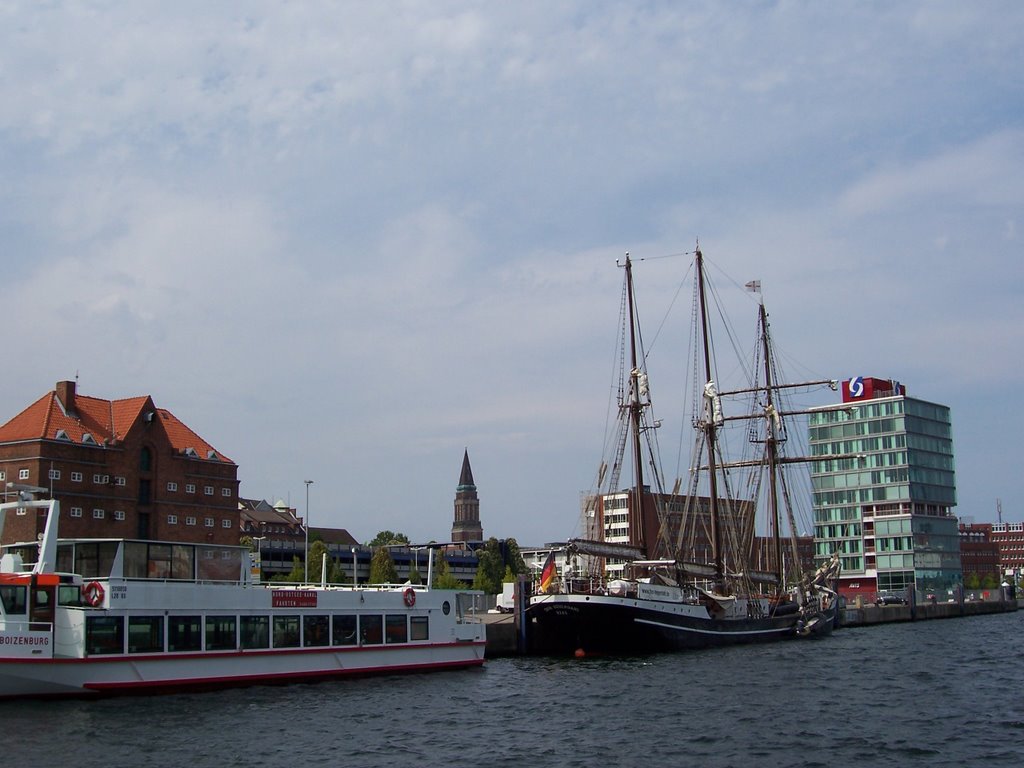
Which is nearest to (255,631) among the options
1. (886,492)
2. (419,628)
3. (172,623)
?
(172,623)

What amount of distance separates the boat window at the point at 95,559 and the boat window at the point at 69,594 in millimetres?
1342

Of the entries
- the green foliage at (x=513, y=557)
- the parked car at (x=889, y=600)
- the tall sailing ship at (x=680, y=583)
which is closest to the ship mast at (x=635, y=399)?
the tall sailing ship at (x=680, y=583)

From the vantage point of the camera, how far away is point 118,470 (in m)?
100

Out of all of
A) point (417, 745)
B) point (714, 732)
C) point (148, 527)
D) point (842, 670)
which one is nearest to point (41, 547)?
point (417, 745)

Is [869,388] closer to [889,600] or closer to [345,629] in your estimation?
[889,600]

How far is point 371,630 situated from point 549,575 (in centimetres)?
1839

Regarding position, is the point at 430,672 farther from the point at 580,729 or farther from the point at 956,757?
the point at 956,757

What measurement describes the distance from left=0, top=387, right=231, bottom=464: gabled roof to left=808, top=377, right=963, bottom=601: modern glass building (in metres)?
88.3

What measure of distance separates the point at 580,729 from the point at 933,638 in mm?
52376

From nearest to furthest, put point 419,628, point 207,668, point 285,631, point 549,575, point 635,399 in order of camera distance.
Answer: point 207,668, point 285,631, point 419,628, point 549,575, point 635,399

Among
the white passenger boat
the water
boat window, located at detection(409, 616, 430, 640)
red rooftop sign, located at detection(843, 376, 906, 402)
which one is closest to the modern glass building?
red rooftop sign, located at detection(843, 376, 906, 402)

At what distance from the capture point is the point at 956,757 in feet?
90.1

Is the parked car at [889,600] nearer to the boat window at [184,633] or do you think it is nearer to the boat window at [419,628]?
the boat window at [419,628]

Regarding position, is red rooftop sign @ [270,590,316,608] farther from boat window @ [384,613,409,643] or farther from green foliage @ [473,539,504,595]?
green foliage @ [473,539,504,595]
